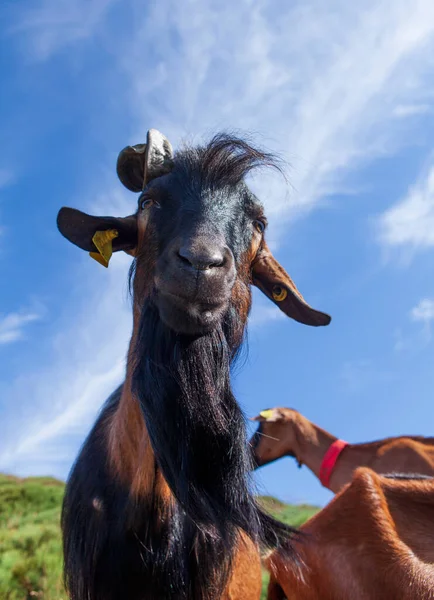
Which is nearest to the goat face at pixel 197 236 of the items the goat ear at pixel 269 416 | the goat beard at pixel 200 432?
the goat beard at pixel 200 432

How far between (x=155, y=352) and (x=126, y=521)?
34.9 inches

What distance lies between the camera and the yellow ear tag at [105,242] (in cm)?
387

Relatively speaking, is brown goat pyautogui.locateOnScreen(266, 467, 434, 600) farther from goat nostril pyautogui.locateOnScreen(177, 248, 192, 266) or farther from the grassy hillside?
goat nostril pyautogui.locateOnScreen(177, 248, 192, 266)

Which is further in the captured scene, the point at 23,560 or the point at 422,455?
the point at 422,455

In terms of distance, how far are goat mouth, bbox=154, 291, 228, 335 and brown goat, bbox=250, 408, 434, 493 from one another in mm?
5915

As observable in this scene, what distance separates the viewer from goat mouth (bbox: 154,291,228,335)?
112 inches

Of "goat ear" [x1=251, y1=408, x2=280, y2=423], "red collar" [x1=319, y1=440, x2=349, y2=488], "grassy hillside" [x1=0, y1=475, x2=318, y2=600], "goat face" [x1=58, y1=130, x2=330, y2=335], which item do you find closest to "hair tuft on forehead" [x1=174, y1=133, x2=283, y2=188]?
"goat face" [x1=58, y1=130, x2=330, y2=335]

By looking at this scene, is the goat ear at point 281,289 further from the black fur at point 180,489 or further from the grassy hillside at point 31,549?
the grassy hillside at point 31,549

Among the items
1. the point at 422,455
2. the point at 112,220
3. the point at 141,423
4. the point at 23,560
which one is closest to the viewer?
the point at 141,423

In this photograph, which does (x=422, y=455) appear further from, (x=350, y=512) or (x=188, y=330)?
(x=188, y=330)

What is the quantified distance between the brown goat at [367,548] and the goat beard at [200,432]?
0.61 metres

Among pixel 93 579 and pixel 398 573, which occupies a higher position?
pixel 398 573

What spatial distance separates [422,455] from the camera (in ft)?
32.5

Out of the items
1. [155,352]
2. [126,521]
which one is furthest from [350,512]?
[155,352]
